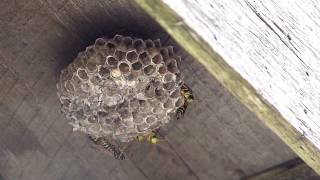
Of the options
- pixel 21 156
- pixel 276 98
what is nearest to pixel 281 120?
pixel 276 98

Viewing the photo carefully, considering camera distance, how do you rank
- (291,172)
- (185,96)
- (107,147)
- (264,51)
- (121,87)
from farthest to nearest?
(107,147)
(291,172)
(185,96)
(121,87)
(264,51)

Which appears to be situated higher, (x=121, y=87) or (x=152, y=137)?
(x=121, y=87)

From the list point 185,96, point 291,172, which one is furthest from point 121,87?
point 291,172

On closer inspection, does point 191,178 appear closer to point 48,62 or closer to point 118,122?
point 118,122

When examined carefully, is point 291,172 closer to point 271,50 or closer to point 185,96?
point 185,96

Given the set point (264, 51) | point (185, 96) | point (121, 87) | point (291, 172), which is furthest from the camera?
point (291, 172)

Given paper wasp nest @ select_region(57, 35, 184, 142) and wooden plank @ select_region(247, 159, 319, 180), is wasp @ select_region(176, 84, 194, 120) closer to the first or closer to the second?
paper wasp nest @ select_region(57, 35, 184, 142)

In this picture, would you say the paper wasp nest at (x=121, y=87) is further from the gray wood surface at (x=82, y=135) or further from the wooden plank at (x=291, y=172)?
the wooden plank at (x=291, y=172)
